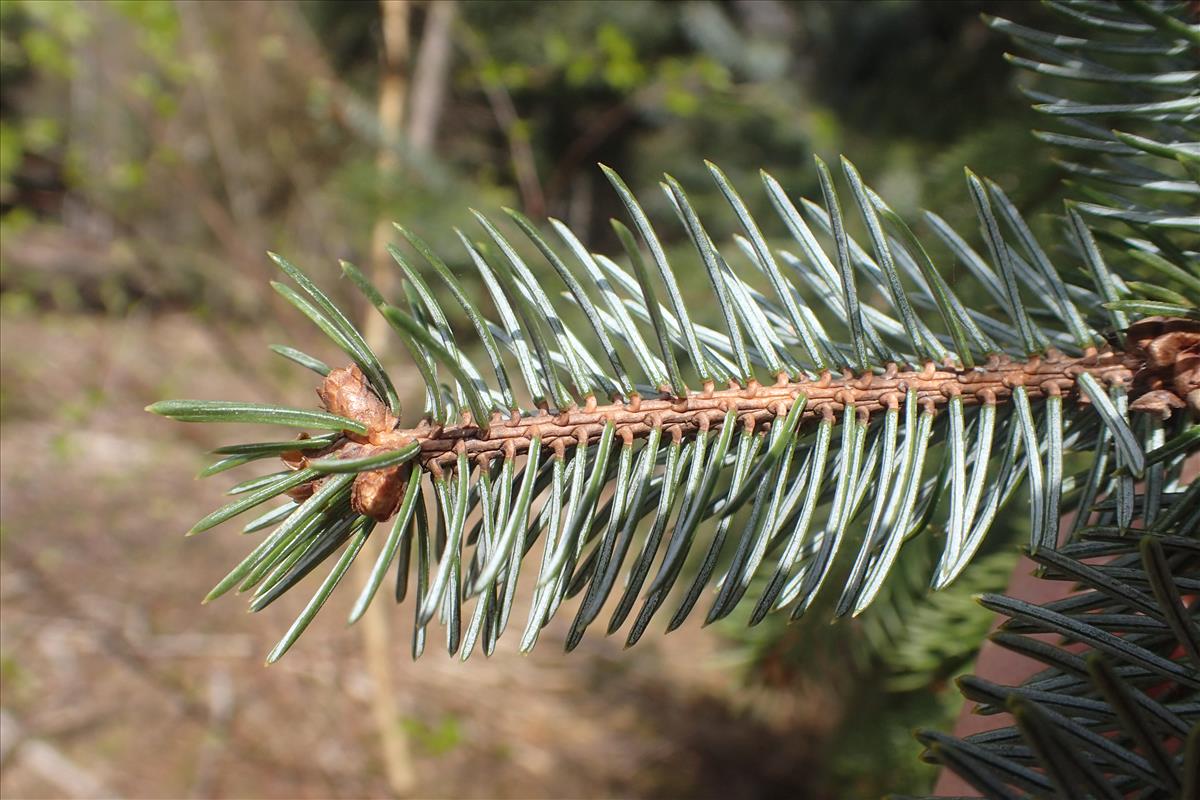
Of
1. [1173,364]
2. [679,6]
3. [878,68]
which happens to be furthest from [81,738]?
[679,6]

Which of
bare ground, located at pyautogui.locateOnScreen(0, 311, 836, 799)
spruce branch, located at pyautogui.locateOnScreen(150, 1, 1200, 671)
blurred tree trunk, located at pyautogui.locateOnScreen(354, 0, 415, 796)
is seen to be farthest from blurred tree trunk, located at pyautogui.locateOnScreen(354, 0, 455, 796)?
spruce branch, located at pyautogui.locateOnScreen(150, 1, 1200, 671)

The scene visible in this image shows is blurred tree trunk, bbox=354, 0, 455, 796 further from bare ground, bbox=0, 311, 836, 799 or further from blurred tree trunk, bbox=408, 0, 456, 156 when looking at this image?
blurred tree trunk, bbox=408, 0, 456, 156

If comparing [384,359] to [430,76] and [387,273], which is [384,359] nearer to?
[387,273]

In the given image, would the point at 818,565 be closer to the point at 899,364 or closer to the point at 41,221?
the point at 899,364

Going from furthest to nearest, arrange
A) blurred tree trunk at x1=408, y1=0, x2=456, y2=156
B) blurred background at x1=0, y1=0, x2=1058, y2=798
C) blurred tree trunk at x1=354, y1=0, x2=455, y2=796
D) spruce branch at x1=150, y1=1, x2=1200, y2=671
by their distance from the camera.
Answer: blurred tree trunk at x1=408, y1=0, x2=456, y2=156 → blurred tree trunk at x1=354, y1=0, x2=455, y2=796 → blurred background at x1=0, y1=0, x2=1058, y2=798 → spruce branch at x1=150, y1=1, x2=1200, y2=671

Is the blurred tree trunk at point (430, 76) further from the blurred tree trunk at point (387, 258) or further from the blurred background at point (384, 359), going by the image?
the blurred tree trunk at point (387, 258)

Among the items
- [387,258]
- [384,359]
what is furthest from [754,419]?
[384,359]

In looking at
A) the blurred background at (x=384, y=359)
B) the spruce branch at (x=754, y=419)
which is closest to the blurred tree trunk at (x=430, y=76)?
the blurred background at (x=384, y=359)
